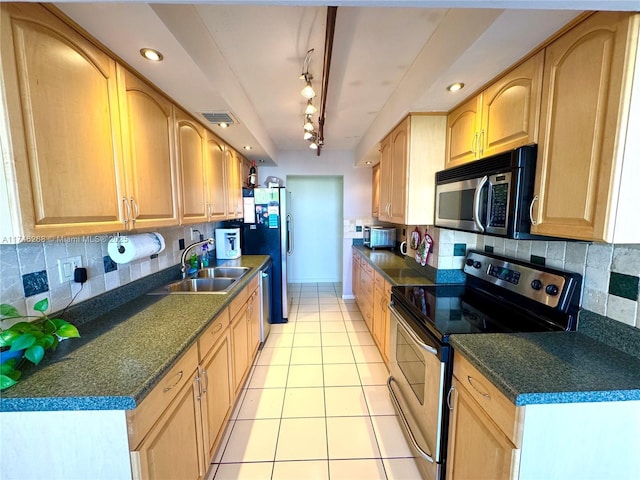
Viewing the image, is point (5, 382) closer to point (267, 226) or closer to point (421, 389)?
point (421, 389)

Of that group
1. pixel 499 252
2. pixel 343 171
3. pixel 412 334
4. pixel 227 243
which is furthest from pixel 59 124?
pixel 343 171

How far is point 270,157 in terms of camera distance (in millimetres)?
3510

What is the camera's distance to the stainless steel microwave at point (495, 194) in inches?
47.6

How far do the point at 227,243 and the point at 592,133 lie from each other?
296 centimetres

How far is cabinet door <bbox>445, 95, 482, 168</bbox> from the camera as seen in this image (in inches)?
63.1

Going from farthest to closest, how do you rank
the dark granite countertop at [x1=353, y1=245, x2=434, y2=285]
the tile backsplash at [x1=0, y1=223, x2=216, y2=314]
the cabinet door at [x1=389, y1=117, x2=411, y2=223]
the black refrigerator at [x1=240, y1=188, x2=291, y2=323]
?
the black refrigerator at [x1=240, y1=188, x2=291, y2=323] < the dark granite countertop at [x1=353, y1=245, x2=434, y2=285] < the cabinet door at [x1=389, y1=117, x2=411, y2=223] < the tile backsplash at [x1=0, y1=223, x2=216, y2=314]

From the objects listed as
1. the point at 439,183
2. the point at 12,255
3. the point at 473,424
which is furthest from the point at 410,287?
the point at 12,255

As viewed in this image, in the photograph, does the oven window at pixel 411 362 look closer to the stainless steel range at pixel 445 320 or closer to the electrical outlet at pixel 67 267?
the stainless steel range at pixel 445 320

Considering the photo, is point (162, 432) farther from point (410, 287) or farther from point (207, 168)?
point (207, 168)

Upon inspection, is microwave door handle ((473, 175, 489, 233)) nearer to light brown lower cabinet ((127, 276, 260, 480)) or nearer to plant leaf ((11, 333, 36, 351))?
light brown lower cabinet ((127, 276, 260, 480))

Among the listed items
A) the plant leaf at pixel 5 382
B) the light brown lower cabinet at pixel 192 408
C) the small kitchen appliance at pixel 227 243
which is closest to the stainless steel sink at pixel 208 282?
the light brown lower cabinet at pixel 192 408

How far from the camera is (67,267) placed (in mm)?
1277

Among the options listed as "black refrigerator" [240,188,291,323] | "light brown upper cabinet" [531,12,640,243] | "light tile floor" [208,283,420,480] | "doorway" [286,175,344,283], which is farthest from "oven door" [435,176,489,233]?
"doorway" [286,175,344,283]

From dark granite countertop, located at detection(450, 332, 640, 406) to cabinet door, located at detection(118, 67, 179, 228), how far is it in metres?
1.66
